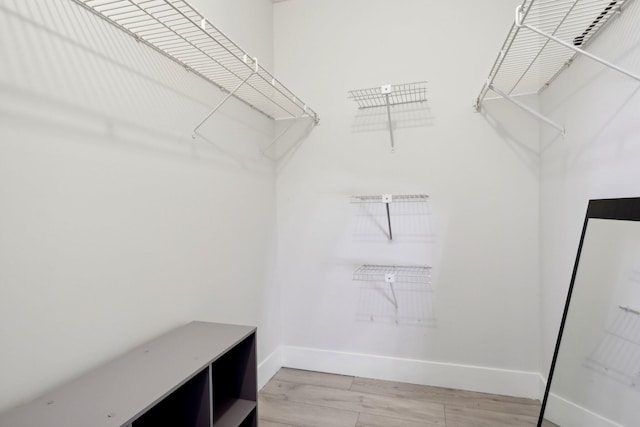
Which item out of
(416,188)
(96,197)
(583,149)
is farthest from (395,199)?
(96,197)

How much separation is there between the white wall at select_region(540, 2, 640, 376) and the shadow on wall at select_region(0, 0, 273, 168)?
1.86m

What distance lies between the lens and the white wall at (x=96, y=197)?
3.10 feet

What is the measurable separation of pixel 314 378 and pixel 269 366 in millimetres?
341

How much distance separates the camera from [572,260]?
5.67 ft

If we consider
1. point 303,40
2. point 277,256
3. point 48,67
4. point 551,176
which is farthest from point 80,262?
point 551,176

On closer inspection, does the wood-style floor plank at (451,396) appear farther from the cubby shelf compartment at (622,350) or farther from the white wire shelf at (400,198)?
the white wire shelf at (400,198)

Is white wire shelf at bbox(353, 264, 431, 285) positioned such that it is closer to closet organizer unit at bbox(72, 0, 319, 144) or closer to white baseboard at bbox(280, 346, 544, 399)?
white baseboard at bbox(280, 346, 544, 399)

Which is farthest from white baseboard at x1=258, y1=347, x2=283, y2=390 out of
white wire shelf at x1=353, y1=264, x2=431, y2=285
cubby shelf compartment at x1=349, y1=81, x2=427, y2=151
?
cubby shelf compartment at x1=349, y1=81, x2=427, y2=151

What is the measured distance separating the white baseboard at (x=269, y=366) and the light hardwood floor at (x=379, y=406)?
0.05 meters

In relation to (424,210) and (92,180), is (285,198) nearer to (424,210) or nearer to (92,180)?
(424,210)

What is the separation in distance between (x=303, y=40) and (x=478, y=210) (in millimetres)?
1778

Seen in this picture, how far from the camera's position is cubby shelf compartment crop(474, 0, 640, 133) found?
130 cm

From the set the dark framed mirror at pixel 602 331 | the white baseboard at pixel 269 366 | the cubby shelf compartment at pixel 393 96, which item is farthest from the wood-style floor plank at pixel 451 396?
the cubby shelf compartment at pixel 393 96

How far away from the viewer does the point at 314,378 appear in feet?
8.04
